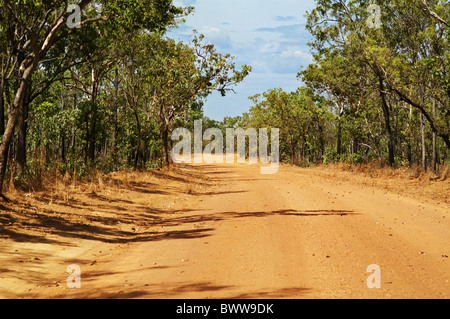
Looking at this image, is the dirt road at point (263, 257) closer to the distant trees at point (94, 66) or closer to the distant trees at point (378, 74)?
the distant trees at point (94, 66)

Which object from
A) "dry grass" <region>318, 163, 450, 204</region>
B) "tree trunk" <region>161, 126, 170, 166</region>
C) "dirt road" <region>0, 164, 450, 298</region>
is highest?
"tree trunk" <region>161, 126, 170, 166</region>

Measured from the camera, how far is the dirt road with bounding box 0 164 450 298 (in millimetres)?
6043

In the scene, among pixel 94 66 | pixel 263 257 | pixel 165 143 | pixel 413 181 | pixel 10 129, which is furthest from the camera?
pixel 165 143

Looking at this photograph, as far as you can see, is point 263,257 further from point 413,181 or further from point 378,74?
point 378,74

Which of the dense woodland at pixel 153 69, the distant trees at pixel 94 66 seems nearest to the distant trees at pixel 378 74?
the dense woodland at pixel 153 69

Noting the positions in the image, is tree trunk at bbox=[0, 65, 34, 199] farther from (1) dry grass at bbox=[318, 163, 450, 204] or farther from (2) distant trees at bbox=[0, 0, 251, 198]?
(1) dry grass at bbox=[318, 163, 450, 204]

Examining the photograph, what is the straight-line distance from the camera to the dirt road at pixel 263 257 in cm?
604

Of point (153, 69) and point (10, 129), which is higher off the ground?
point (153, 69)

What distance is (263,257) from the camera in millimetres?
7754

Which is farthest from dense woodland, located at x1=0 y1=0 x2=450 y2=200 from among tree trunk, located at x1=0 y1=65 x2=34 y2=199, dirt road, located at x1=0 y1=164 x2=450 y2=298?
dirt road, located at x1=0 y1=164 x2=450 y2=298

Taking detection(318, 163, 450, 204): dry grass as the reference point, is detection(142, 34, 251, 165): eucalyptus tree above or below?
above

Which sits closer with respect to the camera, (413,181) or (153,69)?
(413,181)

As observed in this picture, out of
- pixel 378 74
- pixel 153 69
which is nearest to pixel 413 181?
pixel 378 74

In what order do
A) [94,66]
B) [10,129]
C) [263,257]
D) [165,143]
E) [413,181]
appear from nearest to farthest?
[263,257] < [10,129] < [413,181] < [94,66] < [165,143]
